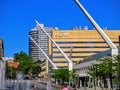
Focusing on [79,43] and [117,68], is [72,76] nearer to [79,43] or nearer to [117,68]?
[117,68]

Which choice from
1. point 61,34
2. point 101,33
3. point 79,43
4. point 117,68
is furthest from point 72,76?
point 61,34

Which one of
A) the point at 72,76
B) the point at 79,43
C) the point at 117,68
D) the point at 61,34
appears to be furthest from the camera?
the point at 61,34

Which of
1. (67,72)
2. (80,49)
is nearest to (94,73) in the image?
(67,72)

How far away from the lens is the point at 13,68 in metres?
192

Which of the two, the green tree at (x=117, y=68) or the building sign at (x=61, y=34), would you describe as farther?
the building sign at (x=61, y=34)

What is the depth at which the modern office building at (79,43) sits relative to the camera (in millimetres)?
191600

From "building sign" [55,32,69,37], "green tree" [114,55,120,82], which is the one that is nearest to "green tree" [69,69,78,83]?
"green tree" [114,55,120,82]

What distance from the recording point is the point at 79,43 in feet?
639

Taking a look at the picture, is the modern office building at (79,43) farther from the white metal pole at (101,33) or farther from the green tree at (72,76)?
the white metal pole at (101,33)

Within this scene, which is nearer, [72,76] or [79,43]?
[72,76]

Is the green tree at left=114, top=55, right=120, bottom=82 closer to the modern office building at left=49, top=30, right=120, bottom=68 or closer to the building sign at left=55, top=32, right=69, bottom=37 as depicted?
the modern office building at left=49, top=30, right=120, bottom=68

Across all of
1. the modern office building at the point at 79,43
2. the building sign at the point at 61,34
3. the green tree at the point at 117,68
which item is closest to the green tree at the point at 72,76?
the green tree at the point at 117,68

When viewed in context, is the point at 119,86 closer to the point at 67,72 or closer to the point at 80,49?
the point at 67,72

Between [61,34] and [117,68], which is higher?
[61,34]
